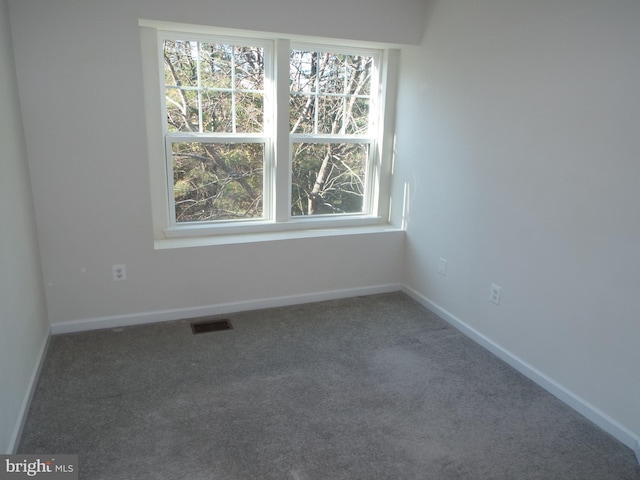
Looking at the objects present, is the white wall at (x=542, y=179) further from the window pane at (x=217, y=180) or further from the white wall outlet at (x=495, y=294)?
the window pane at (x=217, y=180)

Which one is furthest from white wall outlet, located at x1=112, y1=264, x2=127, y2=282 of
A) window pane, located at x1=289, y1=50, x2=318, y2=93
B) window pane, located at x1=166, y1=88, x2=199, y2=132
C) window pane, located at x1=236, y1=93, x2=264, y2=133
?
window pane, located at x1=289, y1=50, x2=318, y2=93

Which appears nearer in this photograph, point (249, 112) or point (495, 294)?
point (495, 294)

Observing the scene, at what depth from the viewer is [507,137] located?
2559 millimetres

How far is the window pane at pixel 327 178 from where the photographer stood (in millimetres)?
3465

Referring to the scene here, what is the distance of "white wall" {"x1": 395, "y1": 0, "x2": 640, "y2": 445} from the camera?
198 cm

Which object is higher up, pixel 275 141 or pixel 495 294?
pixel 275 141

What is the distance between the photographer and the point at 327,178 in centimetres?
358

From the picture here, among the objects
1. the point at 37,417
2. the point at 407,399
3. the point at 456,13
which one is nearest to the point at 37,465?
the point at 37,417

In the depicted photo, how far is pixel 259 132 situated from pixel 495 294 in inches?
77.4

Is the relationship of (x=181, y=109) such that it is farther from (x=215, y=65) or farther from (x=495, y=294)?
(x=495, y=294)

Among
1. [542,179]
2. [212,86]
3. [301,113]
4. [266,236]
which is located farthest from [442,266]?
[212,86]

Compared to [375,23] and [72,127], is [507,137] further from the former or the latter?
[72,127]

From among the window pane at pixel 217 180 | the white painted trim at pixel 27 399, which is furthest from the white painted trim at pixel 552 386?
the white painted trim at pixel 27 399

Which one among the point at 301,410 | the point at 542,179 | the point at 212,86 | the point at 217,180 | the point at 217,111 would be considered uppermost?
the point at 212,86
